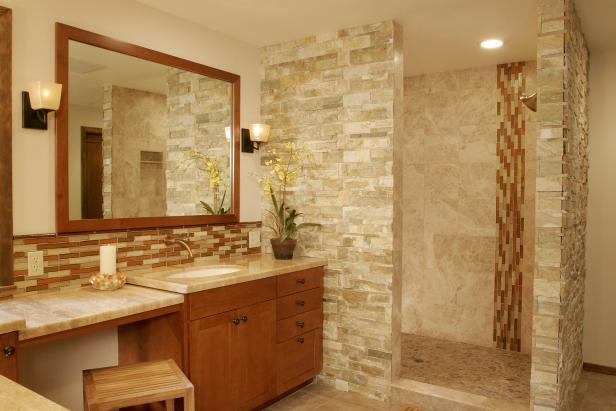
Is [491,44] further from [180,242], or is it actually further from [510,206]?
[180,242]

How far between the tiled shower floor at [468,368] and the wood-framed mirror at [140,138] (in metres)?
1.83

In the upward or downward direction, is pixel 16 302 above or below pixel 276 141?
below

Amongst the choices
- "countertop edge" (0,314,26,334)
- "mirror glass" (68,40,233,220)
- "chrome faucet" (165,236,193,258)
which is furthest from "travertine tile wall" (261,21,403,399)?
"countertop edge" (0,314,26,334)

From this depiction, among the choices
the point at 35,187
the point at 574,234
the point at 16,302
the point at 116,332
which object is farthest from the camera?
the point at 574,234

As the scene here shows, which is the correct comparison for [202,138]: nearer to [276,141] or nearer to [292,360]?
[276,141]

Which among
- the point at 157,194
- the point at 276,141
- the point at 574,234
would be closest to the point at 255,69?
the point at 276,141

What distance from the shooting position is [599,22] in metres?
3.06

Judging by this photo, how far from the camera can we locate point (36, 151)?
7.79 feet

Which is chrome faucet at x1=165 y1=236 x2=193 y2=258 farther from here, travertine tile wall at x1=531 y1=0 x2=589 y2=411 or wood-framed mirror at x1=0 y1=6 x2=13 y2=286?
travertine tile wall at x1=531 y1=0 x2=589 y2=411

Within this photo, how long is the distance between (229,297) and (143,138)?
44.5 inches

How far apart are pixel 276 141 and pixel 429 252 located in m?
1.84

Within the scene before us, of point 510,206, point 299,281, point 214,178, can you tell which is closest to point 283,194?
point 214,178

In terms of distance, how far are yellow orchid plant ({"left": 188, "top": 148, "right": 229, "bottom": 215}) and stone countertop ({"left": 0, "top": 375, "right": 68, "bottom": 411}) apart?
7.01 ft

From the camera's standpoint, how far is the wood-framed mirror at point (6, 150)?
2.22m
